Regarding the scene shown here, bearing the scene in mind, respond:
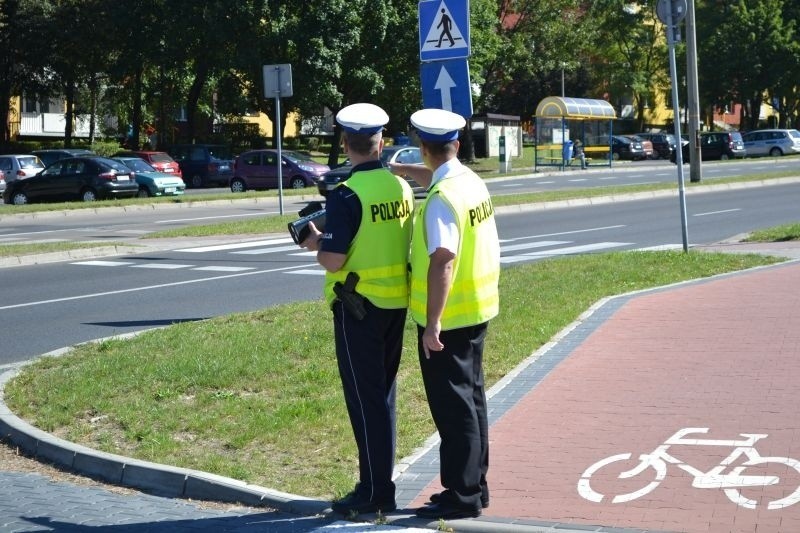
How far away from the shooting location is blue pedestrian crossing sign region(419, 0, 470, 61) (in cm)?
802

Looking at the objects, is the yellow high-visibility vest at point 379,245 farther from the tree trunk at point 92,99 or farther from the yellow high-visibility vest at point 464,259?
the tree trunk at point 92,99

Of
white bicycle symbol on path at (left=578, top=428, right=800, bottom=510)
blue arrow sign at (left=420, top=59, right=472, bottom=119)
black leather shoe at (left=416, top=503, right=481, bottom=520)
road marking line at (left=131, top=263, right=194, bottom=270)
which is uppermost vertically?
blue arrow sign at (left=420, top=59, right=472, bottom=119)

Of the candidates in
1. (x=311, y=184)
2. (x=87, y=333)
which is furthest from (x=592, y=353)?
(x=311, y=184)

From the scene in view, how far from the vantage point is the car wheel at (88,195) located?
34719mm

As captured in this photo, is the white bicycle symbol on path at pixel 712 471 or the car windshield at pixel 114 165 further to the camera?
the car windshield at pixel 114 165

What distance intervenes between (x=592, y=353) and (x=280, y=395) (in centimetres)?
257

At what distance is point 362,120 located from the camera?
18.0 feet

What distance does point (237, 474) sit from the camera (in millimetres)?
6262

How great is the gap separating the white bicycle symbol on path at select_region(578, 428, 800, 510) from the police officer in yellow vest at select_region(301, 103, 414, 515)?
3.52ft

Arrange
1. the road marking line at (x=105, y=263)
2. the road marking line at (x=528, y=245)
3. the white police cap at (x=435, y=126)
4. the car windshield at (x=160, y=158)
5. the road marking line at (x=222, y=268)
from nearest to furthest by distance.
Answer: the white police cap at (x=435, y=126)
the road marking line at (x=222, y=268)
the road marking line at (x=105, y=263)
the road marking line at (x=528, y=245)
the car windshield at (x=160, y=158)

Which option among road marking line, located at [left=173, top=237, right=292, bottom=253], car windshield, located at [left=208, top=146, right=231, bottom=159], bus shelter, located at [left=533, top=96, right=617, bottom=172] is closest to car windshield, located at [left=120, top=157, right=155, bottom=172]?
car windshield, located at [left=208, top=146, right=231, bottom=159]

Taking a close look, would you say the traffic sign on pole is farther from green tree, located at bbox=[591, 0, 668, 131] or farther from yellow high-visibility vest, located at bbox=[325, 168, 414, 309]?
green tree, located at bbox=[591, 0, 668, 131]

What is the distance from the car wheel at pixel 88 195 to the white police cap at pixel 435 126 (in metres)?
30.6

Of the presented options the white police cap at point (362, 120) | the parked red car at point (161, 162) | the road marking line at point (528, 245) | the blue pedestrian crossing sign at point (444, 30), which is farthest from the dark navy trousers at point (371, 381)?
the parked red car at point (161, 162)
